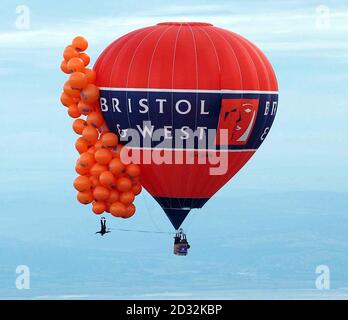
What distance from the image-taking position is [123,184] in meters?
46.4

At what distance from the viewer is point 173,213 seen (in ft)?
155

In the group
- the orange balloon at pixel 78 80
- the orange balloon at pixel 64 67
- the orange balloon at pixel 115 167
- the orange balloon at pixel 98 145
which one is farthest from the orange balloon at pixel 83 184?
the orange balloon at pixel 64 67

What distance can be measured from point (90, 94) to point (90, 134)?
994 mm

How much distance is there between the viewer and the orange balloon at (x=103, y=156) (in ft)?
152

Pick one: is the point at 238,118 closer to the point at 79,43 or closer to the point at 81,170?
the point at 81,170

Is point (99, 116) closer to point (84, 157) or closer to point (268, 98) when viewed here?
point (84, 157)

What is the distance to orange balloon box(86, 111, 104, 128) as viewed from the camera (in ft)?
153

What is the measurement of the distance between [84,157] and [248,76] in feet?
14.7

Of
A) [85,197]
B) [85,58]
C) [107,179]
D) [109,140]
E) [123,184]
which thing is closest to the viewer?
[107,179]

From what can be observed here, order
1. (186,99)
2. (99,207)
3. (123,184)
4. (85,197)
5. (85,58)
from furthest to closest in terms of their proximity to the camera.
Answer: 1. (85,58)
2. (85,197)
3. (99,207)
4. (123,184)
5. (186,99)

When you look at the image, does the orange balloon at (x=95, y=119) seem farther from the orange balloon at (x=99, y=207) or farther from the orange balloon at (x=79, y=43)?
the orange balloon at (x=99, y=207)

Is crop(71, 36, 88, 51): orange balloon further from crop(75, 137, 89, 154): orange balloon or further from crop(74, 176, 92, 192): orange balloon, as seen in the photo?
crop(74, 176, 92, 192): orange balloon

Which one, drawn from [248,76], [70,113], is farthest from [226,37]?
[70,113]

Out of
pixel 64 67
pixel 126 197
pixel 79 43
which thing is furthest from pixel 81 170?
pixel 79 43
